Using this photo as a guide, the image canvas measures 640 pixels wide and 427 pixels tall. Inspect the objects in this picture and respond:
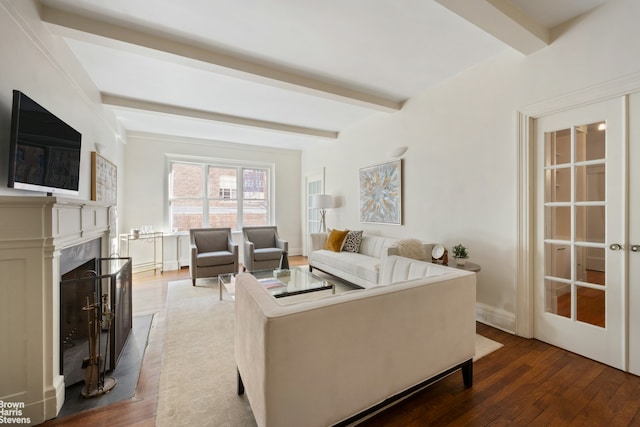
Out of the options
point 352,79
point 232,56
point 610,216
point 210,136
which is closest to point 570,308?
point 610,216

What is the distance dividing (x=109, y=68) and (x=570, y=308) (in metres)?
5.01

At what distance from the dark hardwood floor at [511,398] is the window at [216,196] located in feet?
12.8

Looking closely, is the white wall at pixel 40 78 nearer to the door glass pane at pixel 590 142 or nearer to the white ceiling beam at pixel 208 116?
the white ceiling beam at pixel 208 116

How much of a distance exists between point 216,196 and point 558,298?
5.80m

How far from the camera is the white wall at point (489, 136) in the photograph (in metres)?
1.99

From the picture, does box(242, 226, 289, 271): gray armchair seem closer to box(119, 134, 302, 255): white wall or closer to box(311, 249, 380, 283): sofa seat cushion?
box(311, 249, 380, 283): sofa seat cushion

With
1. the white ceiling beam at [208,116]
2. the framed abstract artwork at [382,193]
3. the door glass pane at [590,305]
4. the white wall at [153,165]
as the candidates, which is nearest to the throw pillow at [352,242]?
the framed abstract artwork at [382,193]

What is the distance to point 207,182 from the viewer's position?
18.9 ft

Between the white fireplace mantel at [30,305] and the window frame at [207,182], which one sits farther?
the window frame at [207,182]

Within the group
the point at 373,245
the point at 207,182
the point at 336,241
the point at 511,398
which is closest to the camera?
the point at 511,398

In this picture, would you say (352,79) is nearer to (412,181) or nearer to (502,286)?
(412,181)

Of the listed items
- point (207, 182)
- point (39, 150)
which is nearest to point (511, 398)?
point (39, 150)

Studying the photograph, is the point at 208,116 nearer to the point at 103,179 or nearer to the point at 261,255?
the point at 103,179

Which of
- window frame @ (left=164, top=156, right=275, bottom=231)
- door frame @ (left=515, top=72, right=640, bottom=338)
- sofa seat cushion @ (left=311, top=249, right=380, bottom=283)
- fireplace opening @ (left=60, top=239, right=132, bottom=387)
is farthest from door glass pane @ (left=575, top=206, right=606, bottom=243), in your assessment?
window frame @ (left=164, top=156, right=275, bottom=231)
